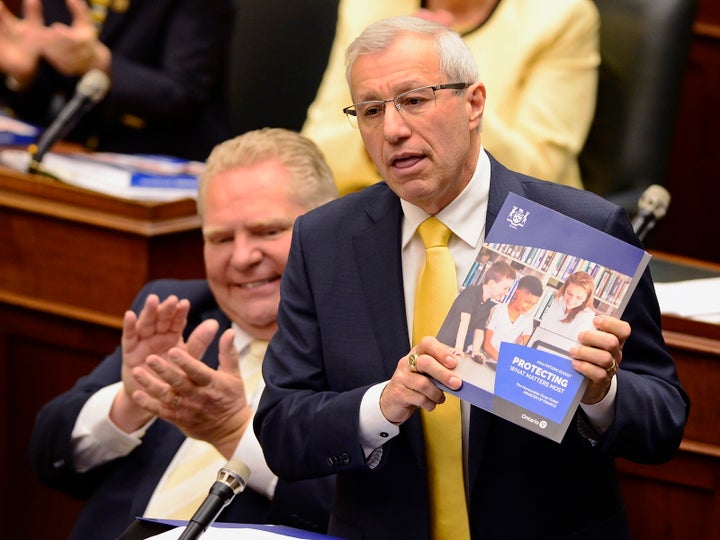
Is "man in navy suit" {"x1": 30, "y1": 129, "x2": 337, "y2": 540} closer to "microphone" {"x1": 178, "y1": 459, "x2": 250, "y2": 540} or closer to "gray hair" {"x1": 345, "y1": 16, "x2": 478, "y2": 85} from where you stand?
"microphone" {"x1": 178, "y1": 459, "x2": 250, "y2": 540}

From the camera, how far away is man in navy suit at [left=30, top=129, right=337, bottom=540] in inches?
82.9

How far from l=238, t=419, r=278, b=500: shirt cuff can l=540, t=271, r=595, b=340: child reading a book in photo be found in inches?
28.9

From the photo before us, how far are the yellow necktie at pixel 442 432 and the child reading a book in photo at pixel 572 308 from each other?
0.66 ft

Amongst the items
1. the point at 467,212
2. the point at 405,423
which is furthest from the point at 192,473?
the point at 467,212

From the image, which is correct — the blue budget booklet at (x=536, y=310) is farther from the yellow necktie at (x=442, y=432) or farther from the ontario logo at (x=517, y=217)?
the yellow necktie at (x=442, y=432)

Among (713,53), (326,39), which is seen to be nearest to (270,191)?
(326,39)

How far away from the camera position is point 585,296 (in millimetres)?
1481

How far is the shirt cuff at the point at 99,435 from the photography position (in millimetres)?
2275

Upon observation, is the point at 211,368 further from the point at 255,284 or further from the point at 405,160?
the point at 405,160

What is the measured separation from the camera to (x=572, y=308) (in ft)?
4.86

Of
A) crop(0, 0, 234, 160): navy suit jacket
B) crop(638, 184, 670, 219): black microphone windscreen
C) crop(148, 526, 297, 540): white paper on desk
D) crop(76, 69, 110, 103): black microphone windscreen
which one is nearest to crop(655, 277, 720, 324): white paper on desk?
crop(638, 184, 670, 219): black microphone windscreen

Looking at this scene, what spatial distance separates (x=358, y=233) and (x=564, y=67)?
1.50 m

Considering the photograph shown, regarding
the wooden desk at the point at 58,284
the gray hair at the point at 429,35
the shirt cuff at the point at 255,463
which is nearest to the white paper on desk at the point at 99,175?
the wooden desk at the point at 58,284

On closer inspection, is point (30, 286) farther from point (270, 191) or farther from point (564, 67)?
point (564, 67)
